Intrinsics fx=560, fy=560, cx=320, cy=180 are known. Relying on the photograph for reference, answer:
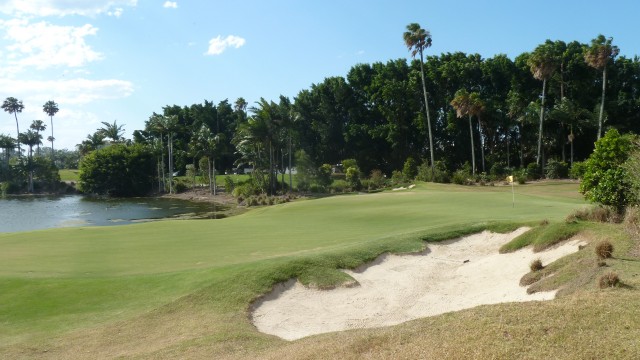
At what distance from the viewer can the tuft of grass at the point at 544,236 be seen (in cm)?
1680

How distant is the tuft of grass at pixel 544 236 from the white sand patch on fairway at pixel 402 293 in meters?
0.39

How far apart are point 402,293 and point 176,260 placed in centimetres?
829

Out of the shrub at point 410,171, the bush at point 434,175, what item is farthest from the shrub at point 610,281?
the shrub at point 410,171

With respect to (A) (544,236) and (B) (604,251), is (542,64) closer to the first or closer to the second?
(A) (544,236)

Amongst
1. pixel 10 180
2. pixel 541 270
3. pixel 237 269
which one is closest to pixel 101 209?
pixel 10 180

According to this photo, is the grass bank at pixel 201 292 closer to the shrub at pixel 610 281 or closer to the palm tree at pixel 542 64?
the shrub at pixel 610 281

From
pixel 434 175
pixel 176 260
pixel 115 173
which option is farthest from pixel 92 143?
pixel 176 260

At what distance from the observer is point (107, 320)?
13.2 m

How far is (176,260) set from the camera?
63.7 feet

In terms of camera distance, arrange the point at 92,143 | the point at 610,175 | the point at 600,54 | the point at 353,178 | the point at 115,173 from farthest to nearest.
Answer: the point at 92,143, the point at 115,173, the point at 353,178, the point at 600,54, the point at 610,175

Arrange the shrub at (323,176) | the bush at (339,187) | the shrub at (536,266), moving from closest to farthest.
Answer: the shrub at (536,266)
the bush at (339,187)
the shrub at (323,176)

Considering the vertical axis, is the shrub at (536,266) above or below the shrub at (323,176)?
below

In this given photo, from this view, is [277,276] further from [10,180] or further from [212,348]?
[10,180]

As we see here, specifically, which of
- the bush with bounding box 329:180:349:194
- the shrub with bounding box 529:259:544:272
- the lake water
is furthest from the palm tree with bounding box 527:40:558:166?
the shrub with bounding box 529:259:544:272
